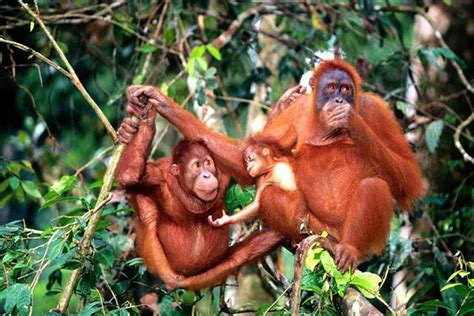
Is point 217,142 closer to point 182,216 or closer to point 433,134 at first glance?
point 182,216

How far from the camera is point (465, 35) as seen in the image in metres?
7.61

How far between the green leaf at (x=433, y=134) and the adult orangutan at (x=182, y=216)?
1583 mm

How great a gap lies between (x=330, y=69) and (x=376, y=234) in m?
1.07

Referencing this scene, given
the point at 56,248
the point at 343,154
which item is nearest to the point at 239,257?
the point at 343,154

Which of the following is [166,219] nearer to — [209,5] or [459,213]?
[459,213]

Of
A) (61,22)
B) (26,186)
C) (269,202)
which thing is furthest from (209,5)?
(269,202)

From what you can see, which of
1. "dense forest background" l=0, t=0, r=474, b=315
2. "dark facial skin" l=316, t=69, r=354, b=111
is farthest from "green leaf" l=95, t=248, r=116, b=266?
"dark facial skin" l=316, t=69, r=354, b=111

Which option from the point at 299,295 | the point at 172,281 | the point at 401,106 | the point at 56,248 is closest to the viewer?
the point at 299,295

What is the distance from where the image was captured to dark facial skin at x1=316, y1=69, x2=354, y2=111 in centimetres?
520

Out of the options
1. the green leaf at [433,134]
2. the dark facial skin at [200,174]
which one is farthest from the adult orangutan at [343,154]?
the green leaf at [433,134]

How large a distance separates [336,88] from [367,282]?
5.85ft

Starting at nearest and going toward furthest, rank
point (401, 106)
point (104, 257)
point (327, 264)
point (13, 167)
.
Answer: point (327, 264)
point (104, 257)
point (13, 167)
point (401, 106)

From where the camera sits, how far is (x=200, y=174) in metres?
5.58

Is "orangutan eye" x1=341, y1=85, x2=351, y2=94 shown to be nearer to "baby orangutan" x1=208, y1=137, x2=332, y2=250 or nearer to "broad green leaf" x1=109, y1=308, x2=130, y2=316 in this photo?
"baby orangutan" x1=208, y1=137, x2=332, y2=250
